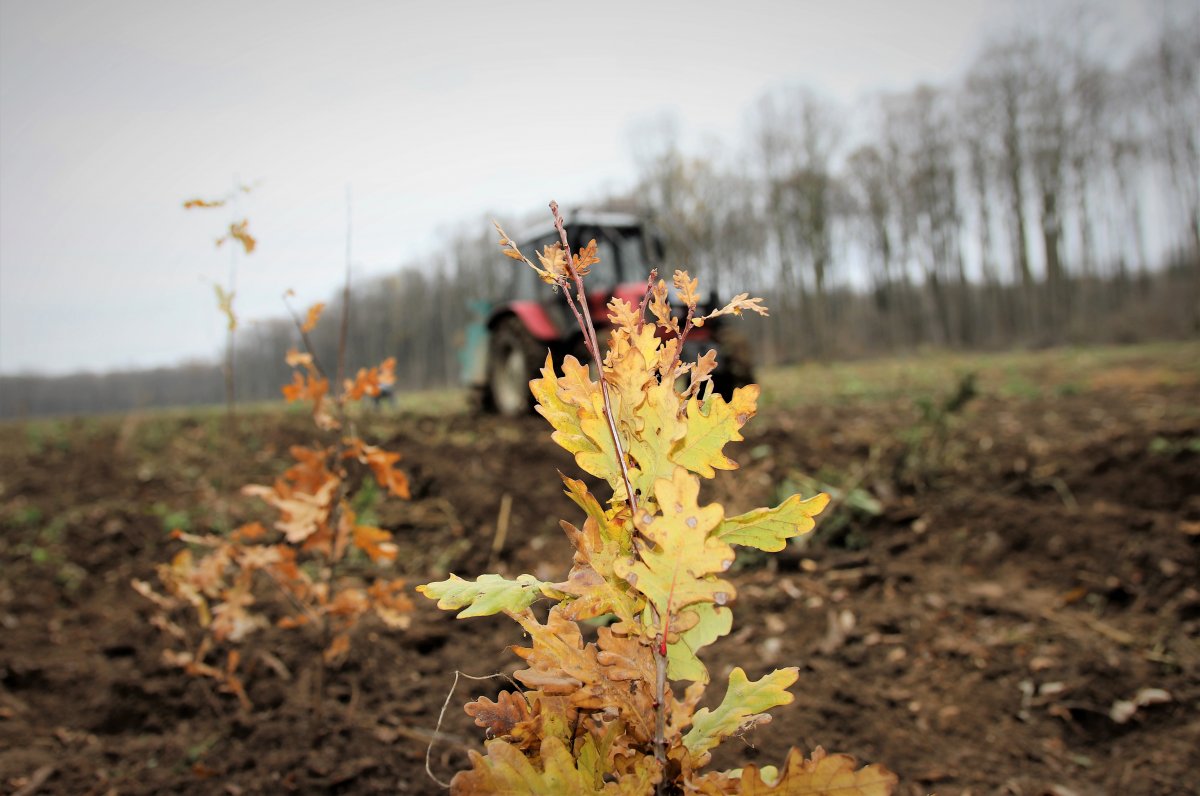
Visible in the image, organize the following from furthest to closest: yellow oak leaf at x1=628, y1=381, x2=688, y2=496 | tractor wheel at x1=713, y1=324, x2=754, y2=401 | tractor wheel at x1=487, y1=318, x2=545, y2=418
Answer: tractor wheel at x1=487, y1=318, x2=545, y2=418 < tractor wheel at x1=713, y1=324, x2=754, y2=401 < yellow oak leaf at x1=628, y1=381, x2=688, y2=496

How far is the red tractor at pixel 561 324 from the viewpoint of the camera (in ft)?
21.9

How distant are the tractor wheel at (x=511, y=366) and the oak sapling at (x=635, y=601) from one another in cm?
664

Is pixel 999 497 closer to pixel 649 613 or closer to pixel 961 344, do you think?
pixel 649 613

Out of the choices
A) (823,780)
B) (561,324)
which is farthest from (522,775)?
(561,324)

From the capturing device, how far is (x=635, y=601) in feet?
2.68

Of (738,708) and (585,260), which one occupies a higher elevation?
(585,260)

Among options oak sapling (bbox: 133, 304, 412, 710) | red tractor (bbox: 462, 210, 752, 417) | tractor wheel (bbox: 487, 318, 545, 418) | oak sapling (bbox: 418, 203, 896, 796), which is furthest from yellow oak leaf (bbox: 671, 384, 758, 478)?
tractor wheel (bbox: 487, 318, 545, 418)

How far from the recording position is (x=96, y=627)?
3.11 metres

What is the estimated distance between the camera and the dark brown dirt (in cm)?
201

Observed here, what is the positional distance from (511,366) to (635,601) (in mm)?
7852

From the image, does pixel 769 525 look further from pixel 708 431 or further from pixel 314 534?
pixel 314 534

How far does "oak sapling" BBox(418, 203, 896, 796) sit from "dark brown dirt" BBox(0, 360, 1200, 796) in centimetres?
10

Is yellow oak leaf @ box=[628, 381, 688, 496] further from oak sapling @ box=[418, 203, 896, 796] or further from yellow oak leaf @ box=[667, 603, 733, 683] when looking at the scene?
yellow oak leaf @ box=[667, 603, 733, 683]

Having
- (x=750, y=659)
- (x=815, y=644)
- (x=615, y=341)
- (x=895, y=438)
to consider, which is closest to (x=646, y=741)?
(x=615, y=341)
